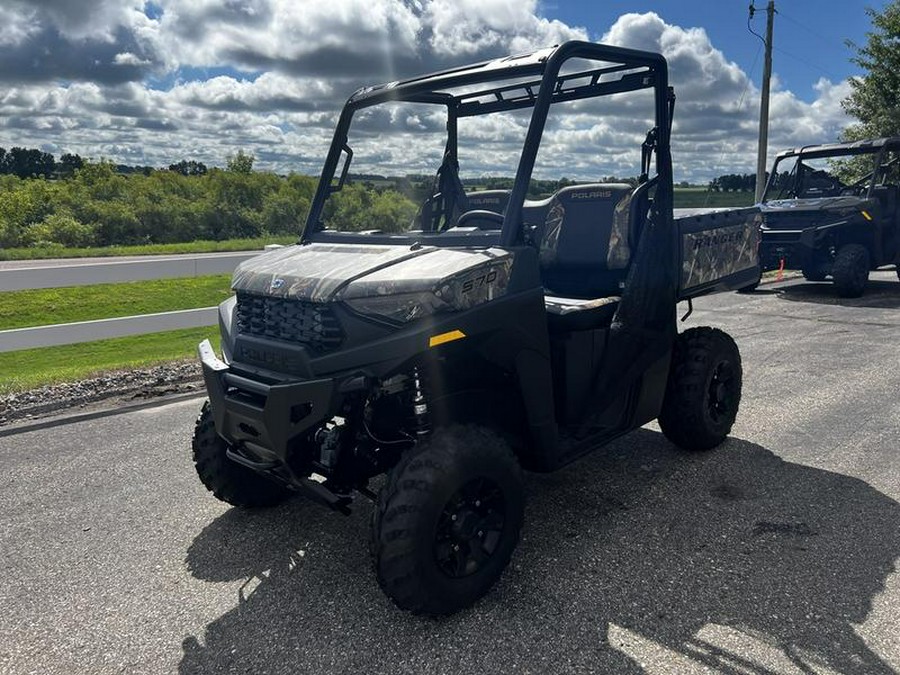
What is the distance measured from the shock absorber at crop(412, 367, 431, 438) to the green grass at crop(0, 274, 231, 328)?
301 inches

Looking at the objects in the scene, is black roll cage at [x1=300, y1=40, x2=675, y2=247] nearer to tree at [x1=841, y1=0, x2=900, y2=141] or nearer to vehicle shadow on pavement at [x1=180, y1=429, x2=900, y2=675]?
vehicle shadow on pavement at [x1=180, y1=429, x2=900, y2=675]

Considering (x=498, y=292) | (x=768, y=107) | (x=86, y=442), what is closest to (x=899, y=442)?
(x=498, y=292)

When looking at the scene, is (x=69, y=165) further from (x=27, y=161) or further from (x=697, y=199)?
(x=697, y=199)

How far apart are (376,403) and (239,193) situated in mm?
34830

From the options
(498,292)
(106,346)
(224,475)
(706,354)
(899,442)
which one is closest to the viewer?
(498,292)

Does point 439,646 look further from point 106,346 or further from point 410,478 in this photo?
point 106,346

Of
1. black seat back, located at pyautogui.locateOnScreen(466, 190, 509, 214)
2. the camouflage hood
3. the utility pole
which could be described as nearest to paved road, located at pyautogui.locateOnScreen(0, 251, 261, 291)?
black seat back, located at pyautogui.locateOnScreen(466, 190, 509, 214)

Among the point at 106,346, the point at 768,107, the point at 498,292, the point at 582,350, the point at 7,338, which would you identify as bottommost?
the point at 106,346

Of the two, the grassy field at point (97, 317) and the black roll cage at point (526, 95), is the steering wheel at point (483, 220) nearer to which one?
the black roll cage at point (526, 95)

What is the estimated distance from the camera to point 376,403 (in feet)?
9.97

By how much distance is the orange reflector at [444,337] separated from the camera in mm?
2771

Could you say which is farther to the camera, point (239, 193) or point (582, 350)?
point (239, 193)

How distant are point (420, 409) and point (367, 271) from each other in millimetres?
628

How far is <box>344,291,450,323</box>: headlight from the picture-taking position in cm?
275
